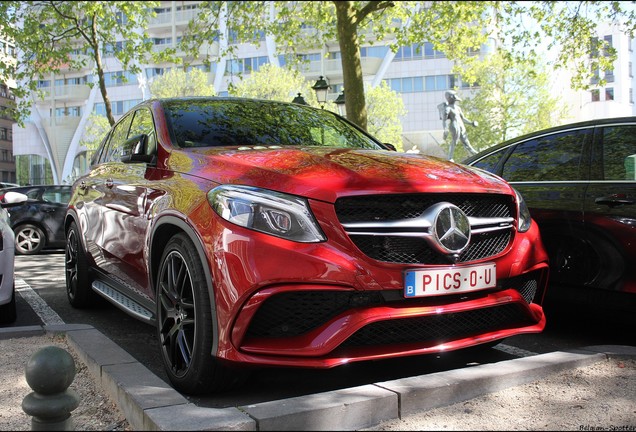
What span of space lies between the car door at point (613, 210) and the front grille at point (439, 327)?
1.13m

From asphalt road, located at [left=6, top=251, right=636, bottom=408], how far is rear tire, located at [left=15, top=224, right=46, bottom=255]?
5.94m

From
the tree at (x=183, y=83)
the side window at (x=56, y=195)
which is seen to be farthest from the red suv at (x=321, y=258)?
the tree at (x=183, y=83)

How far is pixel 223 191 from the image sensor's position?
9.76 ft

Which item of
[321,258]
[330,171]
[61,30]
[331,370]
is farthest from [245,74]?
[321,258]

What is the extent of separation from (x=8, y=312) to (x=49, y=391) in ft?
9.99

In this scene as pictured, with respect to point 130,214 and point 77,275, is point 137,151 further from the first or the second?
point 77,275

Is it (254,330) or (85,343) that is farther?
(85,343)

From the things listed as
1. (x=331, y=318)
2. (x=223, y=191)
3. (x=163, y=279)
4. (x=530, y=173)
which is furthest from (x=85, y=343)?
(x=530, y=173)

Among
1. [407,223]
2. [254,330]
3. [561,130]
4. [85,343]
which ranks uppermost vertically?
[561,130]

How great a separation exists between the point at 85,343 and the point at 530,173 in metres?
3.49

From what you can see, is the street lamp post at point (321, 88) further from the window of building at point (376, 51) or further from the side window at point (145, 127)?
the window of building at point (376, 51)

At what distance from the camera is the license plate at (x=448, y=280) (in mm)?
2861

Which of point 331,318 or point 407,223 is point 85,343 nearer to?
point 331,318

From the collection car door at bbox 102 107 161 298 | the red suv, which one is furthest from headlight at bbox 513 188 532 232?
car door at bbox 102 107 161 298
